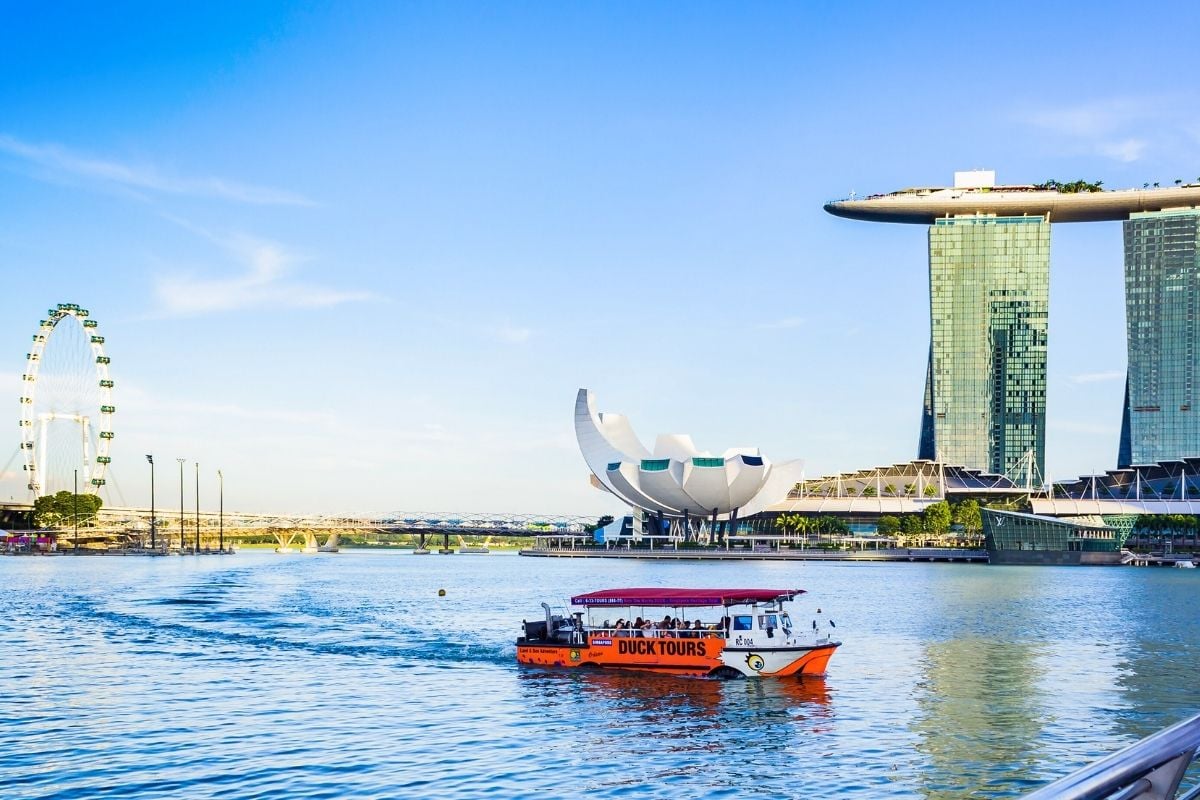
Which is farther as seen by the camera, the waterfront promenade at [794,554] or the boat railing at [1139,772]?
the waterfront promenade at [794,554]

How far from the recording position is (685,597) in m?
36.1

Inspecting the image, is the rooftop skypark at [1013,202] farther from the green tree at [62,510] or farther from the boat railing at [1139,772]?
the boat railing at [1139,772]

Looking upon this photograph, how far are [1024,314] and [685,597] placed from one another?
156 meters

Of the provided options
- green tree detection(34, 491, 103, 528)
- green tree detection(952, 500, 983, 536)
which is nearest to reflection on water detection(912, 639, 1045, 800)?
green tree detection(952, 500, 983, 536)

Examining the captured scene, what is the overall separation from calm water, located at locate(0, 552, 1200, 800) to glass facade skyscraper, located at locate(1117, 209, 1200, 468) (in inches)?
5047

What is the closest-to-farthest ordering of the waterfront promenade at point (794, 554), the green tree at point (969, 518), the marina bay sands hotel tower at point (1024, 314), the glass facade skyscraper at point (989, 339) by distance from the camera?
the waterfront promenade at point (794, 554) < the green tree at point (969, 518) < the marina bay sands hotel tower at point (1024, 314) < the glass facade skyscraper at point (989, 339)

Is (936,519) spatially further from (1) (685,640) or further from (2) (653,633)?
(1) (685,640)

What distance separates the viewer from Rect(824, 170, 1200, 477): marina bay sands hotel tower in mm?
174000

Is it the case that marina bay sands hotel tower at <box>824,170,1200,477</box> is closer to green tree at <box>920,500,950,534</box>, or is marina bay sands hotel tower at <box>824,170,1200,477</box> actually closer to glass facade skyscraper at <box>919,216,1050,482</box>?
glass facade skyscraper at <box>919,216,1050,482</box>

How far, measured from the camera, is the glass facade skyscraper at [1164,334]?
172m

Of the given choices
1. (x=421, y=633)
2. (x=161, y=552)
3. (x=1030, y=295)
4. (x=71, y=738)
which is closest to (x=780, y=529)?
(x=1030, y=295)

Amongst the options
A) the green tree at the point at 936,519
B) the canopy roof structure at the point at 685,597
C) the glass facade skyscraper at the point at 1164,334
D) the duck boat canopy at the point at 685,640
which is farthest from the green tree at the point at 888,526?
the duck boat canopy at the point at 685,640

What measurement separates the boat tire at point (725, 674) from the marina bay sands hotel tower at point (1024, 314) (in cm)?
15302

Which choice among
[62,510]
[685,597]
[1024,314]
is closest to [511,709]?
[685,597]
